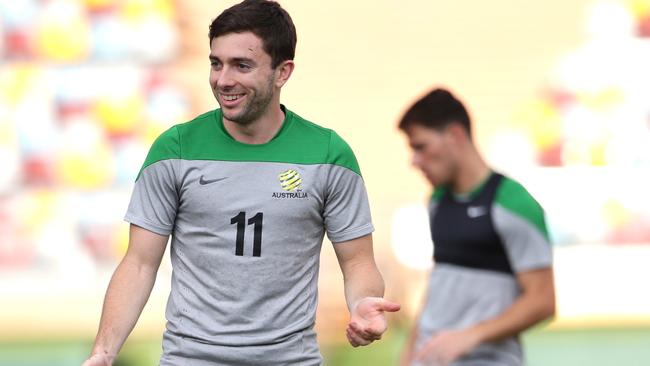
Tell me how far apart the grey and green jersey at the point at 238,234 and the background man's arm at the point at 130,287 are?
0.06m

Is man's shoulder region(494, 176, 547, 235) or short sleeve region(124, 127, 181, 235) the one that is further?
man's shoulder region(494, 176, 547, 235)

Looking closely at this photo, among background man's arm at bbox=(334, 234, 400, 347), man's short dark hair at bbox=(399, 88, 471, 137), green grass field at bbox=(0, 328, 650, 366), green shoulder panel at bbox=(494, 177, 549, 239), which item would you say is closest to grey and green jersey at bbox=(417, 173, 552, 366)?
green shoulder panel at bbox=(494, 177, 549, 239)

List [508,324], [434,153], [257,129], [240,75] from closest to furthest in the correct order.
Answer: [240,75] < [257,129] < [508,324] < [434,153]

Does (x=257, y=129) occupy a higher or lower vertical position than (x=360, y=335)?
higher

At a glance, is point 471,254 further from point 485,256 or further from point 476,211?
point 476,211

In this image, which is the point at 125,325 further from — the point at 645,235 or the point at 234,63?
the point at 645,235

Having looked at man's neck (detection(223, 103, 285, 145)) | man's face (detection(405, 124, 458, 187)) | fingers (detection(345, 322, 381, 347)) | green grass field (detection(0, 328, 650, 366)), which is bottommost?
green grass field (detection(0, 328, 650, 366))

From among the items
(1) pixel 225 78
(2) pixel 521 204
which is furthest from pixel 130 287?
(2) pixel 521 204

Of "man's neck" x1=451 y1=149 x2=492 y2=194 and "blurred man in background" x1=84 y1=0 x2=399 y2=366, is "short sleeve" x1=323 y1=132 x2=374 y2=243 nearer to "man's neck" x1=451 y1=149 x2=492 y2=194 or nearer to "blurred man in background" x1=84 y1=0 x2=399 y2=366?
"blurred man in background" x1=84 y1=0 x2=399 y2=366

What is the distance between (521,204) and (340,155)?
3.19ft

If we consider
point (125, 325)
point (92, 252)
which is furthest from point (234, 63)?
point (92, 252)

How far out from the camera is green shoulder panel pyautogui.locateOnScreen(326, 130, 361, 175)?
4.40 meters

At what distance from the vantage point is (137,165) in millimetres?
13469

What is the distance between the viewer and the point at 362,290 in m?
4.41
